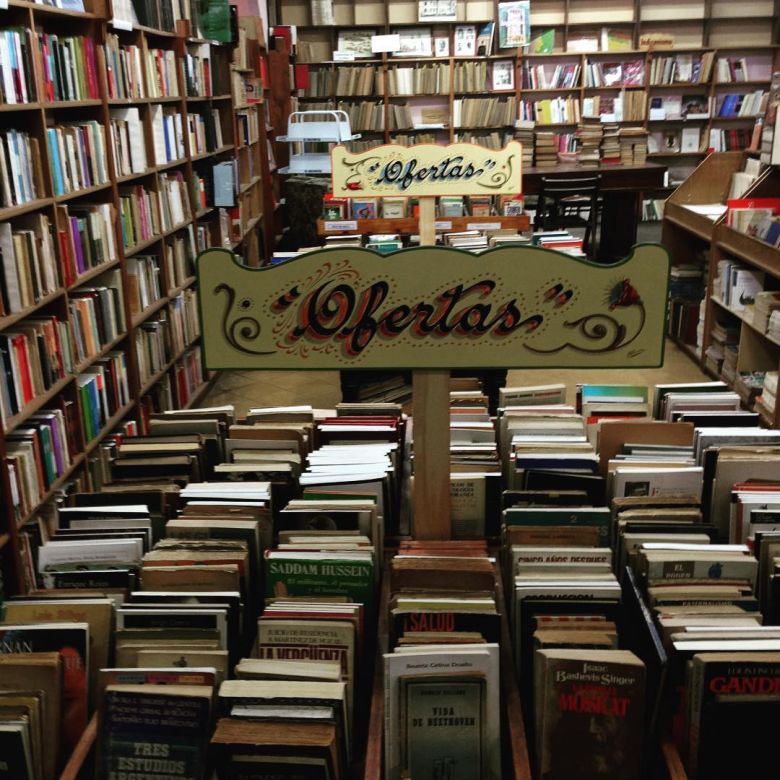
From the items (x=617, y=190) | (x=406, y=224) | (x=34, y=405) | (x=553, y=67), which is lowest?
(x=34, y=405)

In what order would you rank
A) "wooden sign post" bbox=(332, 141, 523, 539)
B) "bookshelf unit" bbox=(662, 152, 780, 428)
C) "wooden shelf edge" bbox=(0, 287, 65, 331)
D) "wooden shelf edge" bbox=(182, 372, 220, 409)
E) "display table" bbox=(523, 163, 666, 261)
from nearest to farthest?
"wooden shelf edge" bbox=(0, 287, 65, 331), "wooden sign post" bbox=(332, 141, 523, 539), "bookshelf unit" bbox=(662, 152, 780, 428), "wooden shelf edge" bbox=(182, 372, 220, 409), "display table" bbox=(523, 163, 666, 261)

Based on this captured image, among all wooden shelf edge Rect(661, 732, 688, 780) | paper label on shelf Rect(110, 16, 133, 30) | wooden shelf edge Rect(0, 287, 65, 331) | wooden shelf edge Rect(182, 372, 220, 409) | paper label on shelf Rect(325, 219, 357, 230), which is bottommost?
wooden shelf edge Rect(182, 372, 220, 409)

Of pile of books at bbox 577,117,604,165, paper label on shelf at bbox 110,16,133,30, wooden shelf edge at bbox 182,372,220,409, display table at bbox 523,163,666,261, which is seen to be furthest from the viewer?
pile of books at bbox 577,117,604,165

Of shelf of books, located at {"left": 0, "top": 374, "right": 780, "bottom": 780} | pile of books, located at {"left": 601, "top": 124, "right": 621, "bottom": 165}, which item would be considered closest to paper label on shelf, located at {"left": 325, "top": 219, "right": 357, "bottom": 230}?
shelf of books, located at {"left": 0, "top": 374, "right": 780, "bottom": 780}

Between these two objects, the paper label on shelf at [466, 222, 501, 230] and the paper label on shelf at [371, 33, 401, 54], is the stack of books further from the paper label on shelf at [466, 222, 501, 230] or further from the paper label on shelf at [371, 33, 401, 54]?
the paper label on shelf at [466, 222, 501, 230]

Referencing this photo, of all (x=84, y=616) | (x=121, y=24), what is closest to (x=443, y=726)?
(x=84, y=616)

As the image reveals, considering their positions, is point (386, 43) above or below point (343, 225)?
above

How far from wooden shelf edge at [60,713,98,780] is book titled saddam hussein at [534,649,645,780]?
594mm

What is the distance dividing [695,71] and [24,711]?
9.84m

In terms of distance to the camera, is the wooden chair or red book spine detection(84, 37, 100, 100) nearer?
red book spine detection(84, 37, 100, 100)

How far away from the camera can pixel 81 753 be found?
1183mm

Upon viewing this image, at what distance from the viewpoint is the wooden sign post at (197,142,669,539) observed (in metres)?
1.32

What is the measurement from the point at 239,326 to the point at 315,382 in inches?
169

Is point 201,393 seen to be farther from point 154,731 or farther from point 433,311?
point 154,731
